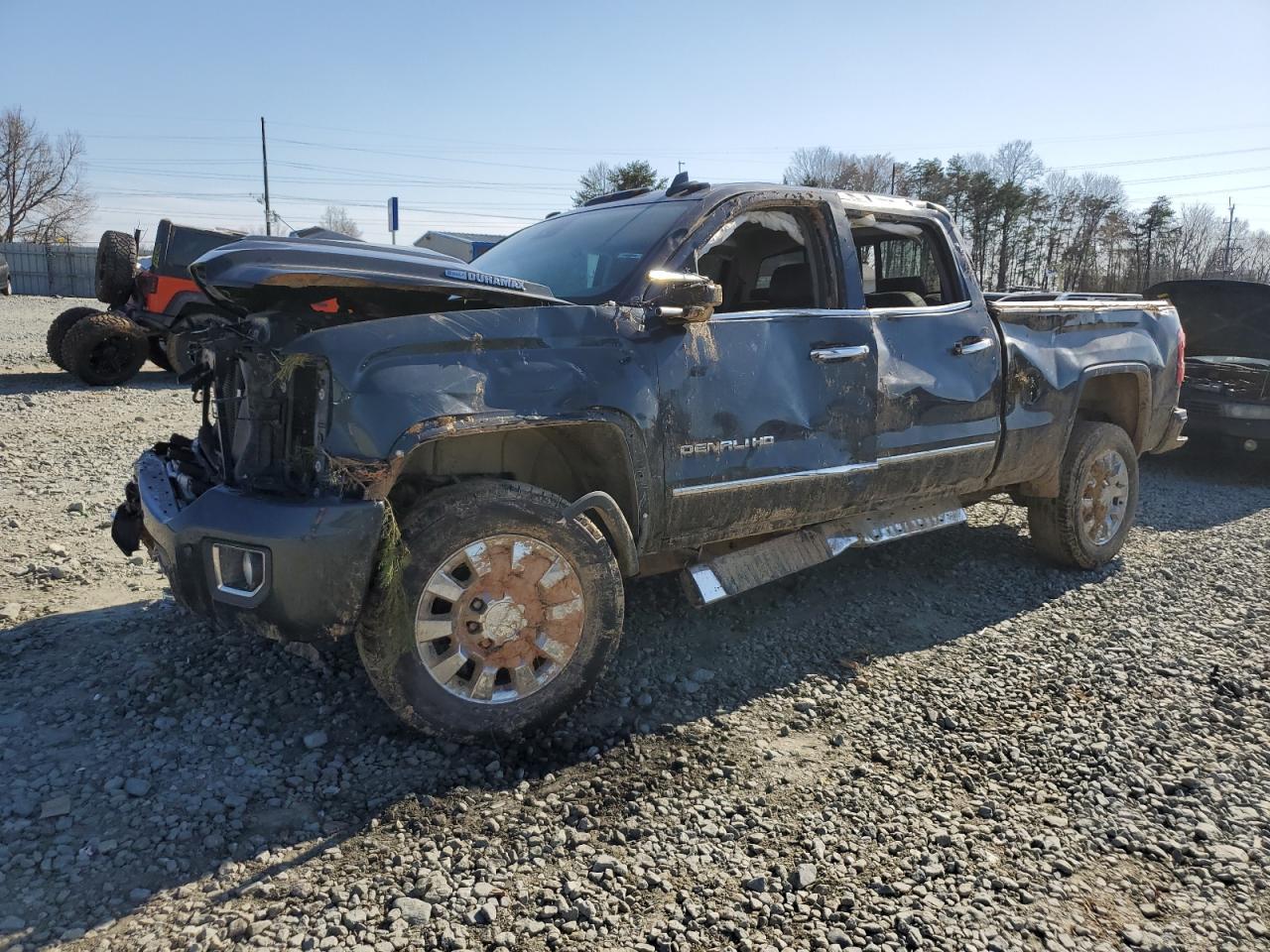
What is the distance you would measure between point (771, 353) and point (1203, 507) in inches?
215

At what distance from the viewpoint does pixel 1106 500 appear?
17.6 ft

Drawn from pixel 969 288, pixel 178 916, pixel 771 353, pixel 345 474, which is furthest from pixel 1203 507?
pixel 178 916

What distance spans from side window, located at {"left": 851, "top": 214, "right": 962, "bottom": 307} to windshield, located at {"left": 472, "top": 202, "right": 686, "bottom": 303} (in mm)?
1296

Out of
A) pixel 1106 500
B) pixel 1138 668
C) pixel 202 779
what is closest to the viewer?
pixel 202 779

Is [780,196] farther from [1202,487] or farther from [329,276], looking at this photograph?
[1202,487]

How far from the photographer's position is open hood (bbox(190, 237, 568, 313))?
109 inches

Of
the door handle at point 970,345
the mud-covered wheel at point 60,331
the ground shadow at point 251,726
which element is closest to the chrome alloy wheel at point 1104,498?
the ground shadow at point 251,726

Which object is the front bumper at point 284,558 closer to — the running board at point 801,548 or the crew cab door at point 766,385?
the crew cab door at point 766,385

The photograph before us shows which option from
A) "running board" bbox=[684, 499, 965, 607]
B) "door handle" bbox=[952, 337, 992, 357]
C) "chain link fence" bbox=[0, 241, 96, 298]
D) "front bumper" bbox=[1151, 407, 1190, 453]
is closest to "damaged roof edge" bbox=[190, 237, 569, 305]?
"running board" bbox=[684, 499, 965, 607]

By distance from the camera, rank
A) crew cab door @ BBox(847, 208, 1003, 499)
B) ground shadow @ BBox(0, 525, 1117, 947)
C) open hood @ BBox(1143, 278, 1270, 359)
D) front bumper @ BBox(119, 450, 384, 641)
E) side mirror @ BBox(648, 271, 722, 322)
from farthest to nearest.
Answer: open hood @ BBox(1143, 278, 1270, 359)
crew cab door @ BBox(847, 208, 1003, 499)
side mirror @ BBox(648, 271, 722, 322)
front bumper @ BBox(119, 450, 384, 641)
ground shadow @ BBox(0, 525, 1117, 947)

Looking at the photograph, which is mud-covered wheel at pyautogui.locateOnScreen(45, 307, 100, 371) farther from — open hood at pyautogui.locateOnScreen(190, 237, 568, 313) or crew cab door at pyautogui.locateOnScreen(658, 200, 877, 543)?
crew cab door at pyautogui.locateOnScreen(658, 200, 877, 543)

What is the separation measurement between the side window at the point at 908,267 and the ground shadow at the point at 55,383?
28.0 feet

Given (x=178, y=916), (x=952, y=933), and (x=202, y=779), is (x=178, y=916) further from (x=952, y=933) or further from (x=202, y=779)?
(x=952, y=933)

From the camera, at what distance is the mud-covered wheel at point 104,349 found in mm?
10617
